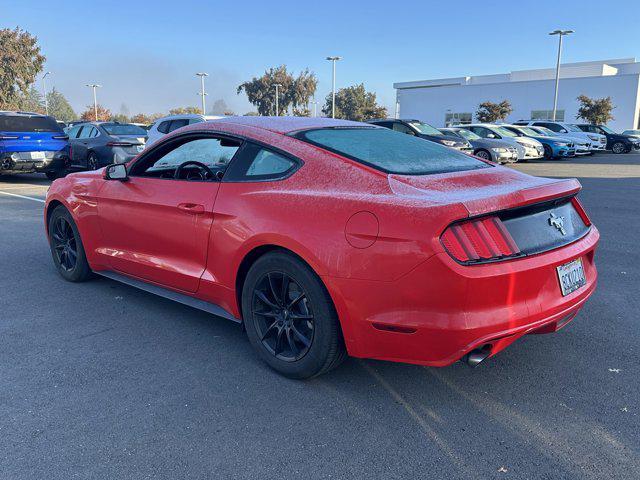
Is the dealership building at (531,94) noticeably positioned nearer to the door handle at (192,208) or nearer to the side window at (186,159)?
the side window at (186,159)

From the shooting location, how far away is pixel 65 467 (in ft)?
8.04

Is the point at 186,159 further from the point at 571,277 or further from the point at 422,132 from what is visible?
the point at 422,132

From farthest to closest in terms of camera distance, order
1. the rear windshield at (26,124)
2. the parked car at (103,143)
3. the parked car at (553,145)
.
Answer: the parked car at (553,145)
the parked car at (103,143)
the rear windshield at (26,124)

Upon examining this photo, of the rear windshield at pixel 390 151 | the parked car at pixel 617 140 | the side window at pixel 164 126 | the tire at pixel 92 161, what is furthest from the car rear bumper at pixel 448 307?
the parked car at pixel 617 140

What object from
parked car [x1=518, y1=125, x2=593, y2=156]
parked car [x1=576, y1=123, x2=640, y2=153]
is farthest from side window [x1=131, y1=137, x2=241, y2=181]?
parked car [x1=576, y1=123, x2=640, y2=153]

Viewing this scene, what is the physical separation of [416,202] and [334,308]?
2.42 feet

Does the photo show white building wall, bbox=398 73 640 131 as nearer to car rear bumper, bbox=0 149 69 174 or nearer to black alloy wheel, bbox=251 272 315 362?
car rear bumper, bbox=0 149 69 174

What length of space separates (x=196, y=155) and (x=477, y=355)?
275 cm

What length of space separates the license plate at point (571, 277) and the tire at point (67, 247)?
13.0ft

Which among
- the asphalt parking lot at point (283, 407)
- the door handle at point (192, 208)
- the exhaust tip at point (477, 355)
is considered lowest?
the asphalt parking lot at point (283, 407)

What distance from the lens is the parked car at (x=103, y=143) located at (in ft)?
47.0

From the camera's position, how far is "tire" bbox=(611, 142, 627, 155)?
2809cm

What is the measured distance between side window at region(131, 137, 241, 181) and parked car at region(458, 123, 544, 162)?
1802cm

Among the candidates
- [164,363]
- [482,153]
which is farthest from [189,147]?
[482,153]
